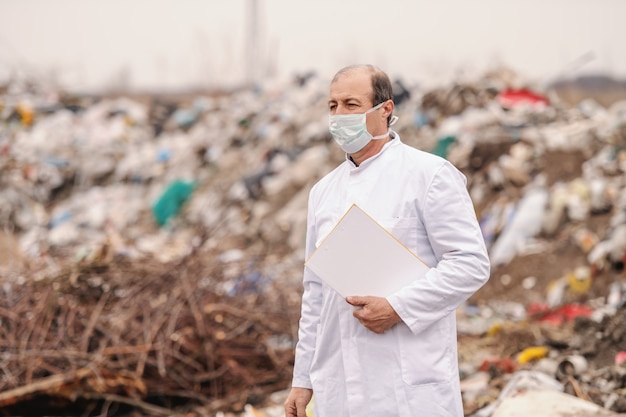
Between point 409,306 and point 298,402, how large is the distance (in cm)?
50

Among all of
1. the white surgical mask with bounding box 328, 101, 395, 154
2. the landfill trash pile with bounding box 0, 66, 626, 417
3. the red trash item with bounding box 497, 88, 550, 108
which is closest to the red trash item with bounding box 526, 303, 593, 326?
the landfill trash pile with bounding box 0, 66, 626, 417

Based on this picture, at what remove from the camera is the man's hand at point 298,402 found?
2014 mm

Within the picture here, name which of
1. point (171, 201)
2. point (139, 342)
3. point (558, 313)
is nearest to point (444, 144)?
point (558, 313)

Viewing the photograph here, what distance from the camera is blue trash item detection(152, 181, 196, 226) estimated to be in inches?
392

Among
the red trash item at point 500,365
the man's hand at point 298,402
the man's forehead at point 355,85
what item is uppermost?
the man's forehead at point 355,85

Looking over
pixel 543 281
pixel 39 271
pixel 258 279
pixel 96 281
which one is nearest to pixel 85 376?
pixel 96 281

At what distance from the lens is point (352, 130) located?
A: 6.39 feet

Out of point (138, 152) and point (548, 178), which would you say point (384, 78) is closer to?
point (548, 178)

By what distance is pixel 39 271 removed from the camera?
4.58 m

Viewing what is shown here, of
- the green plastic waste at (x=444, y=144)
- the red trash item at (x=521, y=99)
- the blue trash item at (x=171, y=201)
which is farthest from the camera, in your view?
the red trash item at (x=521, y=99)

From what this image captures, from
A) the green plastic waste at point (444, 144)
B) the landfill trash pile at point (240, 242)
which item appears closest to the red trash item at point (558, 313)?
the landfill trash pile at point (240, 242)

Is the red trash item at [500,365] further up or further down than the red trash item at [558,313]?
further up

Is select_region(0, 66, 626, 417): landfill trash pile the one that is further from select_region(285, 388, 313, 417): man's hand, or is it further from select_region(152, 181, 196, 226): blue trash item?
select_region(285, 388, 313, 417): man's hand

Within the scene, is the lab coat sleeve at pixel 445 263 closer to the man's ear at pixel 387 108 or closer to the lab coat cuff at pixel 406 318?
the lab coat cuff at pixel 406 318
